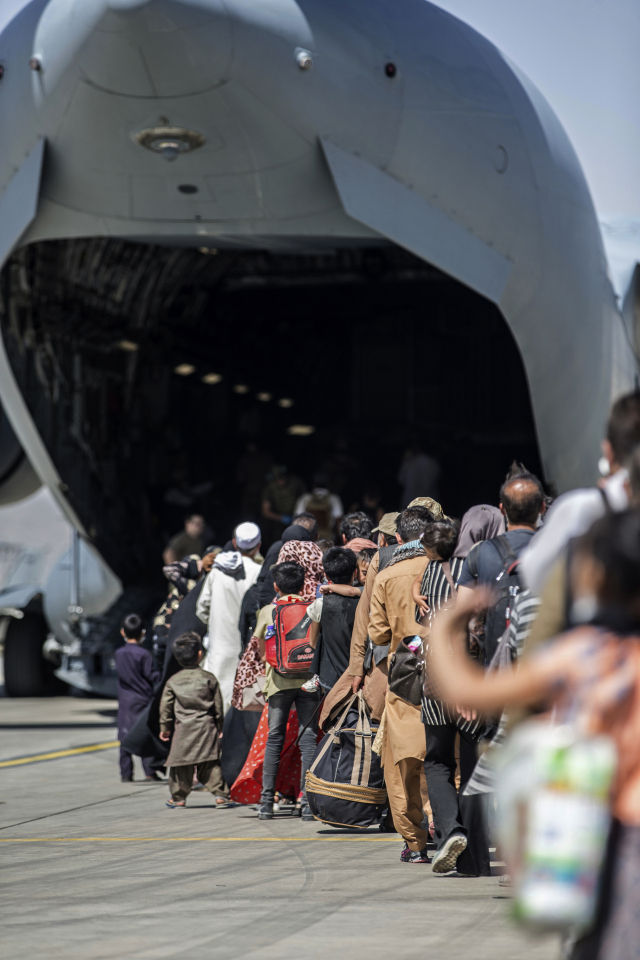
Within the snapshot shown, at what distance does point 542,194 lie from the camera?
10539 millimetres

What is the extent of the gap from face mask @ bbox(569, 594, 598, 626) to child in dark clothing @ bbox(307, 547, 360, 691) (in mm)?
4142

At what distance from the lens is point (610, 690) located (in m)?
2.21

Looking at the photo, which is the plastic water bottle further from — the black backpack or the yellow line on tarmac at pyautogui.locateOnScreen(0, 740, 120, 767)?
the yellow line on tarmac at pyautogui.locateOnScreen(0, 740, 120, 767)

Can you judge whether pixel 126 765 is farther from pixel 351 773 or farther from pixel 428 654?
pixel 428 654

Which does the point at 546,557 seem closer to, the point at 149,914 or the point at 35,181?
the point at 149,914

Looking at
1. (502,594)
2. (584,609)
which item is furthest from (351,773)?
(584,609)

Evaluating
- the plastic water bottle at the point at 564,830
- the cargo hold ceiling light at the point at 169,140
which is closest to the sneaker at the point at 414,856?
the plastic water bottle at the point at 564,830

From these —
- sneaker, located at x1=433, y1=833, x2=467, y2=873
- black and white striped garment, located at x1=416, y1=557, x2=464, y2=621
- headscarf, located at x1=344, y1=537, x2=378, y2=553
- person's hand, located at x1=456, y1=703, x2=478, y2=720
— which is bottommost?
sneaker, located at x1=433, y1=833, x2=467, y2=873

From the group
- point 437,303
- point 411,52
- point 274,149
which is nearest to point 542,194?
point 411,52

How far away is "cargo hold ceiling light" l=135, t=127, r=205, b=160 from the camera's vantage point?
907 cm

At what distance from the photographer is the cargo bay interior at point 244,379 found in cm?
1283

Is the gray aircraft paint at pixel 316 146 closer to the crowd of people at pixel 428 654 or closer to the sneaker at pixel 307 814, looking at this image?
the crowd of people at pixel 428 654

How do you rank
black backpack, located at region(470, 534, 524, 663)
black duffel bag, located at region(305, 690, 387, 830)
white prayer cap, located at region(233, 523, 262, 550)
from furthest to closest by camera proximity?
white prayer cap, located at region(233, 523, 262, 550), black duffel bag, located at region(305, 690, 387, 830), black backpack, located at region(470, 534, 524, 663)

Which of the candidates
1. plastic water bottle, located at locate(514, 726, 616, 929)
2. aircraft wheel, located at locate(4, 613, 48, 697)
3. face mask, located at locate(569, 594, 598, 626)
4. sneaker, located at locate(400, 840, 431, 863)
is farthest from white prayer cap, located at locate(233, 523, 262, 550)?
aircraft wheel, located at locate(4, 613, 48, 697)
